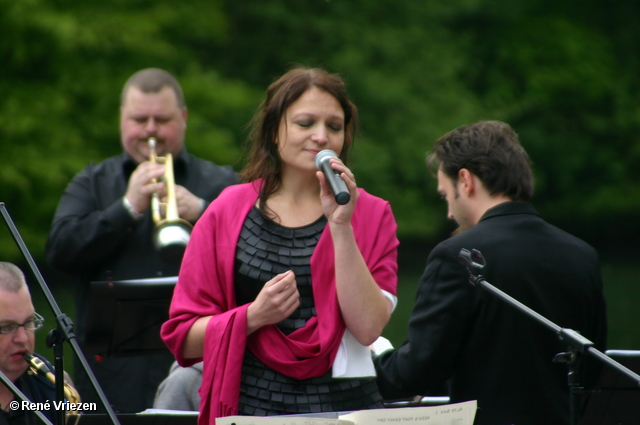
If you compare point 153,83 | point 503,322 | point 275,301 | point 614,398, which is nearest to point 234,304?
point 275,301

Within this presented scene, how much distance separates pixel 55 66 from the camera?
1356 cm

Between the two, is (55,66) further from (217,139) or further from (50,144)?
(217,139)

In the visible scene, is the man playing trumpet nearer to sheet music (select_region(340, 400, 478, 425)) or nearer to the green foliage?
sheet music (select_region(340, 400, 478, 425))

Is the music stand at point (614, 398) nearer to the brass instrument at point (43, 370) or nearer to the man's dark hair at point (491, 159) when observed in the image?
the man's dark hair at point (491, 159)

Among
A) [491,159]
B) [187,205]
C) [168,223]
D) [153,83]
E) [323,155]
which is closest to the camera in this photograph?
[323,155]

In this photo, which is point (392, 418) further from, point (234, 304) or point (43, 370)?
point (43, 370)

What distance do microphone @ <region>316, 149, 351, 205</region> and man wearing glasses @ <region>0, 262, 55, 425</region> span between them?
1.24 metres

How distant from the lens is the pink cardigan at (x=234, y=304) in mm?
2469

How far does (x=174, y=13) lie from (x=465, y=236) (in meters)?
13.1

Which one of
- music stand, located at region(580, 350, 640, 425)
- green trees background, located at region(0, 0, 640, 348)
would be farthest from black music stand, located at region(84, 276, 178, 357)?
green trees background, located at region(0, 0, 640, 348)

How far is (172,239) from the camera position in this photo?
12.4ft

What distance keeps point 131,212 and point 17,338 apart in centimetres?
106

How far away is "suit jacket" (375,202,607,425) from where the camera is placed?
270cm

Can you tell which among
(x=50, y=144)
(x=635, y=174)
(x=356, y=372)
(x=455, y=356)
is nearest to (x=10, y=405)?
(x=356, y=372)
